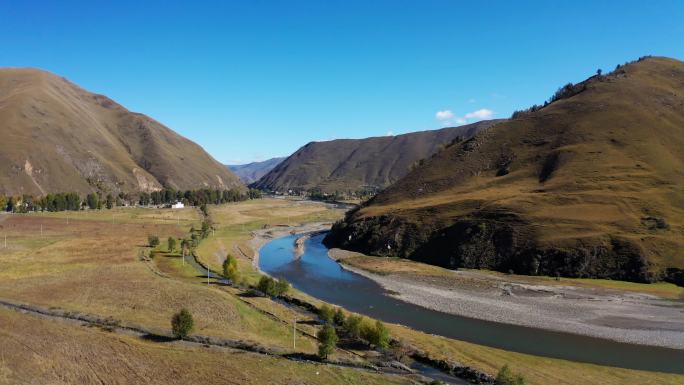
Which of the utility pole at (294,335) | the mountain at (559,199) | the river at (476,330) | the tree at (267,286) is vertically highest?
the mountain at (559,199)

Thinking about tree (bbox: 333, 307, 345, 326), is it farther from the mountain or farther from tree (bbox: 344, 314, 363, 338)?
the mountain

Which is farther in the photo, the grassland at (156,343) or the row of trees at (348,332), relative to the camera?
the row of trees at (348,332)

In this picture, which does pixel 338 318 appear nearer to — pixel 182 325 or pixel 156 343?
pixel 182 325

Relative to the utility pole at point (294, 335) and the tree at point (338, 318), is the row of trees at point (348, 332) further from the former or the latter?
the utility pole at point (294, 335)

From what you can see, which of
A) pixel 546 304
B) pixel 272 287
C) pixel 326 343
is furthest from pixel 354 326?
pixel 546 304

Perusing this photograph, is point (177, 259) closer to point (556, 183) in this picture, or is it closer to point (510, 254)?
point (510, 254)

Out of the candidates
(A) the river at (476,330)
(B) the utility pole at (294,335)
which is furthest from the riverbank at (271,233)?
(B) the utility pole at (294,335)
